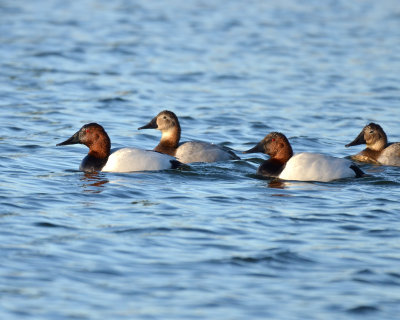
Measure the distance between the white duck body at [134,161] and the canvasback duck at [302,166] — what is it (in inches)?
55.8

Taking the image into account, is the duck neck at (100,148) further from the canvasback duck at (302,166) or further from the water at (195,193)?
the canvasback duck at (302,166)

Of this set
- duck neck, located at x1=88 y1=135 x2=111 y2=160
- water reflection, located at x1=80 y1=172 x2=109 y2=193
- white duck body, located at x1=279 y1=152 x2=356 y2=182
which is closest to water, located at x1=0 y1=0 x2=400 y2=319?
water reflection, located at x1=80 y1=172 x2=109 y2=193

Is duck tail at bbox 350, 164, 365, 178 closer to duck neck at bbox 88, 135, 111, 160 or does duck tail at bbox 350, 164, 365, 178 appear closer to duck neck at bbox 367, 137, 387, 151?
duck neck at bbox 367, 137, 387, 151

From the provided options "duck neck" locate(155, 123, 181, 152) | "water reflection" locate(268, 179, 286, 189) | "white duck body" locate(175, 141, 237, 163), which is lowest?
"water reflection" locate(268, 179, 286, 189)

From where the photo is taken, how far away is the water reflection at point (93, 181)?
35.5 ft

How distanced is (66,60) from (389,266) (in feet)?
53.2

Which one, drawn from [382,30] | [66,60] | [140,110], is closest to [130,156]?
[140,110]

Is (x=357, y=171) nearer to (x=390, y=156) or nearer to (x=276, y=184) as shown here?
(x=276, y=184)

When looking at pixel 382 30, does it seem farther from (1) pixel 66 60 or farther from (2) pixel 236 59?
(1) pixel 66 60

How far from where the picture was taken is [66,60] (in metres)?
22.9

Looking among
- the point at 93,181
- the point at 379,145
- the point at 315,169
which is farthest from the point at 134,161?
the point at 379,145

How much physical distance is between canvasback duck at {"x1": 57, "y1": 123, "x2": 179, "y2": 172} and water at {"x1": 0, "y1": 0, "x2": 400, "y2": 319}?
240mm

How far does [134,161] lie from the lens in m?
11.9

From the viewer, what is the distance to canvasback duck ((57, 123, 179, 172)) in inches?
470
